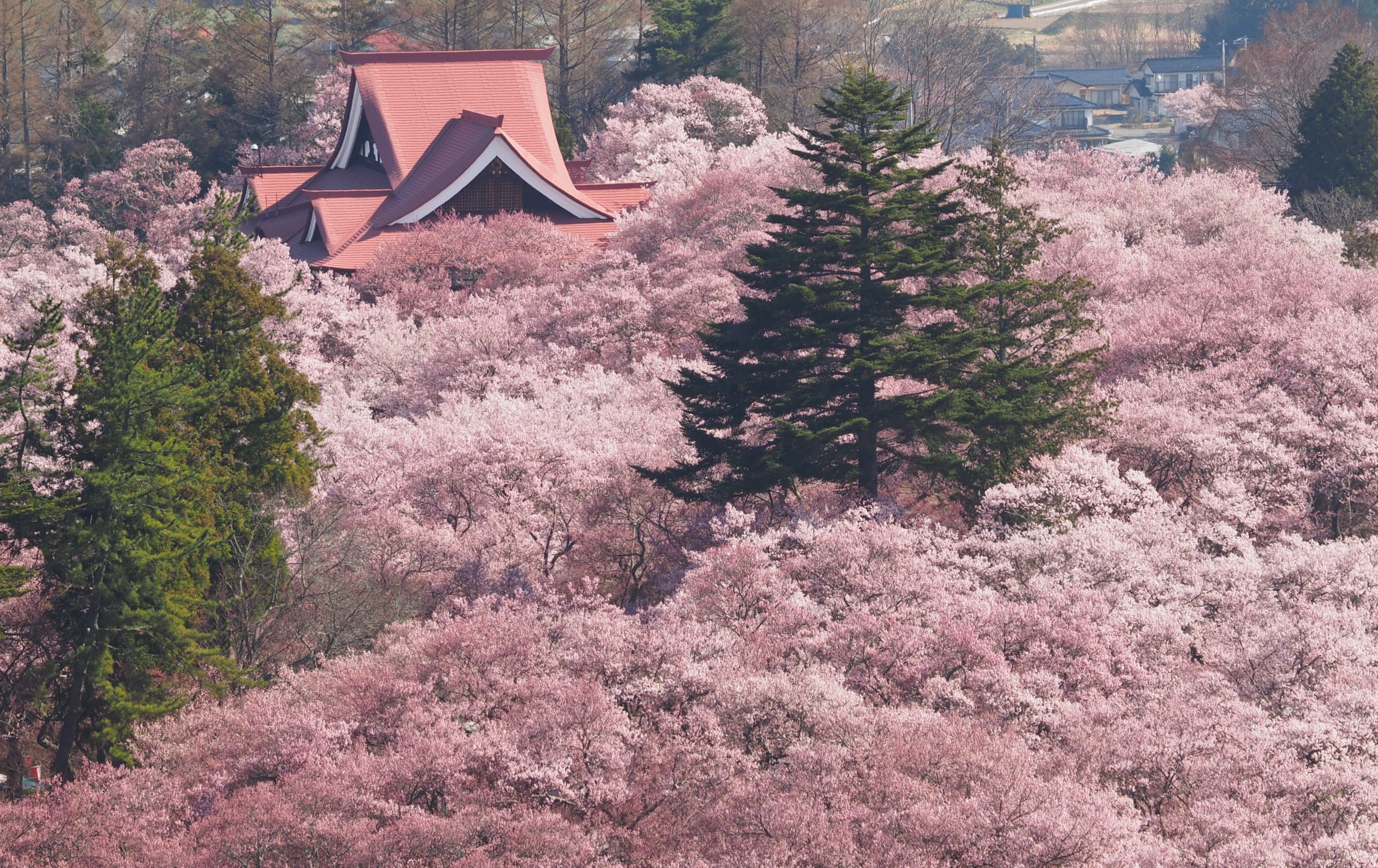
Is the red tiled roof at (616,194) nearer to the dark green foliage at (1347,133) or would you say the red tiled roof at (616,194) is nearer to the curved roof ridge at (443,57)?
the curved roof ridge at (443,57)

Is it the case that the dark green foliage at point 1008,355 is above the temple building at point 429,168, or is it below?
above

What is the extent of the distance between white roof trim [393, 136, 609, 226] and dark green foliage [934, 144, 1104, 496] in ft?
61.6

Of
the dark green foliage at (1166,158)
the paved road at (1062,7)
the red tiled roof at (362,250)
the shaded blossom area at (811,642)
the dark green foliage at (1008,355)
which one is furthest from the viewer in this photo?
the paved road at (1062,7)

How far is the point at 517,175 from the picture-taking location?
44.4m

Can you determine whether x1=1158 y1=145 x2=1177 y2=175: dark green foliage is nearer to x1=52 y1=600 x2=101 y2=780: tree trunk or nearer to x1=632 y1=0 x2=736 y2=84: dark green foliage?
x1=632 y1=0 x2=736 y2=84: dark green foliage

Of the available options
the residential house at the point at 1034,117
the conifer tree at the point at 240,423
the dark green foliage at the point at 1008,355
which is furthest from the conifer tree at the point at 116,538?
the residential house at the point at 1034,117

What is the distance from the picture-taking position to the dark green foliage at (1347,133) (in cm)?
4506

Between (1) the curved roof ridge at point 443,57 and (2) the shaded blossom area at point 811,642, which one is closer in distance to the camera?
(2) the shaded blossom area at point 811,642

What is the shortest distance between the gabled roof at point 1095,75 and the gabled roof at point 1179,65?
2.54 meters

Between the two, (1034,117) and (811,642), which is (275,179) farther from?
(1034,117)

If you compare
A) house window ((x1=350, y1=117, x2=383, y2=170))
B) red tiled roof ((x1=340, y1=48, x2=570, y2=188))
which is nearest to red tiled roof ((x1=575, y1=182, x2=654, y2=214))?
red tiled roof ((x1=340, y1=48, x2=570, y2=188))

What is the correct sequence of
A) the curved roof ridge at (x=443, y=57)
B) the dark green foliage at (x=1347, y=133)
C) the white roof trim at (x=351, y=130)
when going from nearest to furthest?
the dark green foliage at (x=1347, y=133), the curved roof ridge at (x=443, y=57), the white roof trim at (x=351, y=130)

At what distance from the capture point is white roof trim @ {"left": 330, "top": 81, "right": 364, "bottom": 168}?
4944 cm

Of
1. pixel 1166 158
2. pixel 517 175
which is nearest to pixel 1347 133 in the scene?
pixel 517 175
